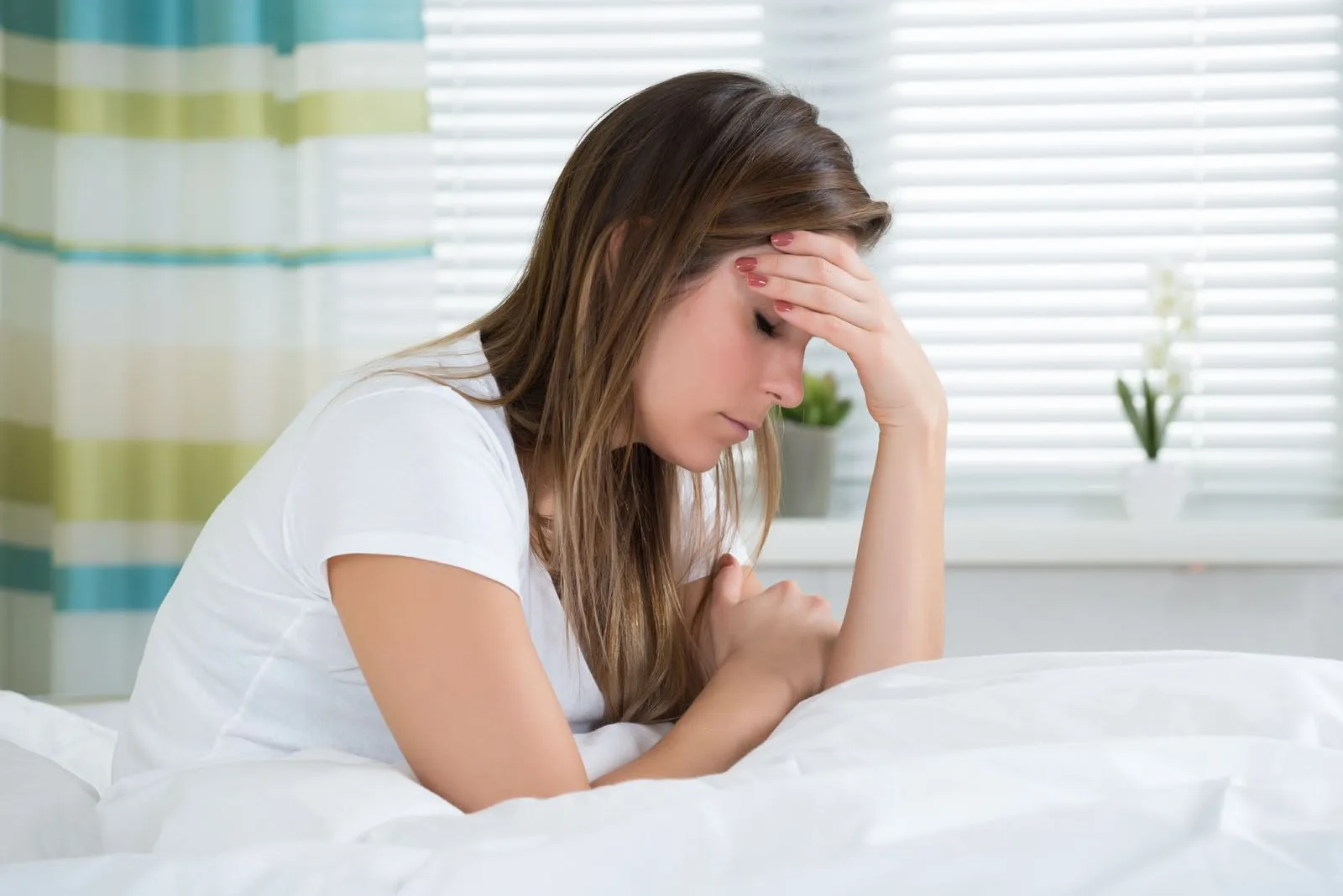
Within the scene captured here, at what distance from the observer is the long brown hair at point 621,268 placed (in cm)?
106

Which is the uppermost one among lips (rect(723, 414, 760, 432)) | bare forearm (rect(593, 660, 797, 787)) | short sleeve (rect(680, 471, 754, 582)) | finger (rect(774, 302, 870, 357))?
finger (rect(774, 302, 870, 357))

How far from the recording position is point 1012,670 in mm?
931

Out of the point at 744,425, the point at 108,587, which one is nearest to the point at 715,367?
the point at 744,425

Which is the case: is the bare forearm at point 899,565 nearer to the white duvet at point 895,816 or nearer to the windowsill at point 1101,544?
A: the white duvet at point 895,816

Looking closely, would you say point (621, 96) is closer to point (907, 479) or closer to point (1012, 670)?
point (907, 479)

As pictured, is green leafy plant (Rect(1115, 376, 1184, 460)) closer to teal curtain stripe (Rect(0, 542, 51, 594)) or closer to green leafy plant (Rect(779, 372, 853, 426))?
green leafy plant (Rect(779, 372, 853, 426))

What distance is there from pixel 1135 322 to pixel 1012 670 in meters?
1.48

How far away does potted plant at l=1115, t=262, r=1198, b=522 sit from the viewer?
2.09 metres


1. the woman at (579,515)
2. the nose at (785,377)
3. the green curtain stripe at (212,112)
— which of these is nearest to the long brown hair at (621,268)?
the woman at (579,515)

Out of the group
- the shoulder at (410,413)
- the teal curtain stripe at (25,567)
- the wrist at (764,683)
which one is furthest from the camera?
the teal curtain stripe at (25,567)

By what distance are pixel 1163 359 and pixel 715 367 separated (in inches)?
50.5

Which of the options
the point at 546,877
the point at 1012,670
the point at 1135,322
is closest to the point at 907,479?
the point at 1012,670

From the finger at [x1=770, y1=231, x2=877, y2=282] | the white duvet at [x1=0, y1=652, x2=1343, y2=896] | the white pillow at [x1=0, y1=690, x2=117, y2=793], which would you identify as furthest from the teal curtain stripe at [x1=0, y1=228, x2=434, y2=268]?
the white duvet at [x1=0, y1=652, x2=1343, y2=896]

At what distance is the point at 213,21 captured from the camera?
2062mm
